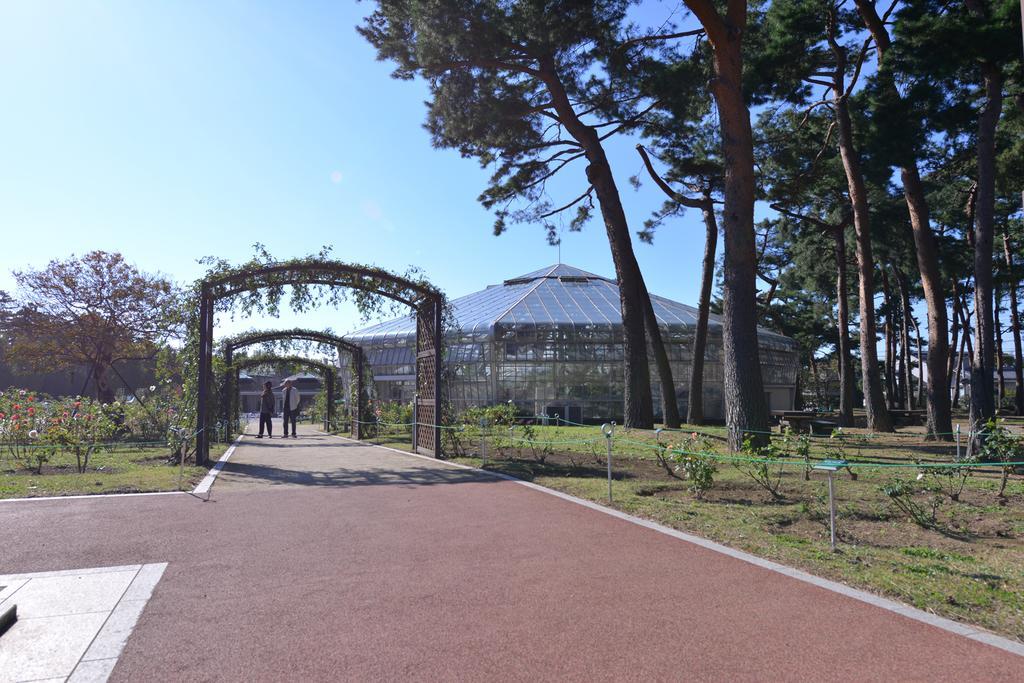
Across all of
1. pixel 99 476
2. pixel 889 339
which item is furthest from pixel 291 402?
pixel 889 339

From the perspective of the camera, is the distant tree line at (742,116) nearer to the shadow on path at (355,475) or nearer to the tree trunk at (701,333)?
the tree trunk at (701,333)

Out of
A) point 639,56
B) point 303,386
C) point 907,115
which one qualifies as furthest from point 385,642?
point 303,386

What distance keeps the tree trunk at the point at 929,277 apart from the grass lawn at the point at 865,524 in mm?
5574

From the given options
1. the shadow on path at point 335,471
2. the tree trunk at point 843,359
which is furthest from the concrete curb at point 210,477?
the tree trunk at point 843,359

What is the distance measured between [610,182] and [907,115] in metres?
7.29

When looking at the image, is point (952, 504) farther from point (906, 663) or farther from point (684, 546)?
point (906, 663)

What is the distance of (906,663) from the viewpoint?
3.46 meters

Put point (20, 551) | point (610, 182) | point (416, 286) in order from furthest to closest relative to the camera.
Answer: point (610, 182)
point (416, 286)
point (20, 551)

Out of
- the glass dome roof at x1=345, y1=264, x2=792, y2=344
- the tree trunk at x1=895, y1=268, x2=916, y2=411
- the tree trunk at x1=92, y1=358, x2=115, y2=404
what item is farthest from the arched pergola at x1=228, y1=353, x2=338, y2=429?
the tree trunk at x1=895, y1=268, x2=916, y2=411

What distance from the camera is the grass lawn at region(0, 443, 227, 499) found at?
894 cm

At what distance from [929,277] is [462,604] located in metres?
17.7

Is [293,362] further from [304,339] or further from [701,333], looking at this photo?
[701,333]

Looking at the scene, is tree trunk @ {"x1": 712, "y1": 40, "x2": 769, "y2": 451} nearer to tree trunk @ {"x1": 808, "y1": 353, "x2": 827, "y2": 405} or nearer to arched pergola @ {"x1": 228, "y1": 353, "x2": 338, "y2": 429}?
arched pergola @ {"x1": 228, "y1": 353, "x2": 338, "y2": 429}

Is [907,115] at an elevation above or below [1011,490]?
above
